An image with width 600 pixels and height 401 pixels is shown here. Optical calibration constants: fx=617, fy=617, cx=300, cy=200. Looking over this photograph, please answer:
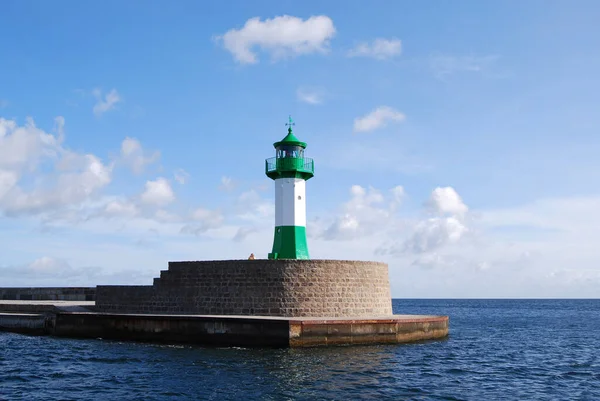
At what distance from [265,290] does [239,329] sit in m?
2.45

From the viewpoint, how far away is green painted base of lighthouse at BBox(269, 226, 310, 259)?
25969 mm

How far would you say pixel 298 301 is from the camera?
871 inches

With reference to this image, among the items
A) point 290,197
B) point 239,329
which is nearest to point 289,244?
point 290,197

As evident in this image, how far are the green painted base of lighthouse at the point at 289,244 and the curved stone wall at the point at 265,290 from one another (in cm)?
338

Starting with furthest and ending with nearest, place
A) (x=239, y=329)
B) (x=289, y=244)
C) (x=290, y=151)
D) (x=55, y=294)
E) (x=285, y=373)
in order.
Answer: (x=55, y=294), (x=290, y=151), (x=289, y=244), (x=239, y=329), (x=285, y=373)

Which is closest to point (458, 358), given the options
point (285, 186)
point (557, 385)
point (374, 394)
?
point (557, 385)

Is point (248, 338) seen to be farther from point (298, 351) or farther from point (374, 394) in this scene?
point (374, 394)

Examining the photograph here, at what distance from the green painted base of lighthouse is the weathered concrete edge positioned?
5.73 m

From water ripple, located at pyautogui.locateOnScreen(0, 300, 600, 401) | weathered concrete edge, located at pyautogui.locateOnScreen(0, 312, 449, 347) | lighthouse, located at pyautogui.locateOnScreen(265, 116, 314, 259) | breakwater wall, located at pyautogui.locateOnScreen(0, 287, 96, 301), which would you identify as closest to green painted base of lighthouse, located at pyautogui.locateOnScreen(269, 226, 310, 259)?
lighthouse, located at pyautogui.locateOnScreen(265, 116, 314, 259)

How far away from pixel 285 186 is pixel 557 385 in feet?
45.9

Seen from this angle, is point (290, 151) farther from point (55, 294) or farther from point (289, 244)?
point (55, 294)

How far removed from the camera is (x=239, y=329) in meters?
20.2

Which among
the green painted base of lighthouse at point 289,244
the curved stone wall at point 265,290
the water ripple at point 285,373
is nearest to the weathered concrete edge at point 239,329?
the water ripple at point 285,373

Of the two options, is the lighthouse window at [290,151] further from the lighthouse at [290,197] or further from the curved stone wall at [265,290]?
the curved stone wall at [265,290]
